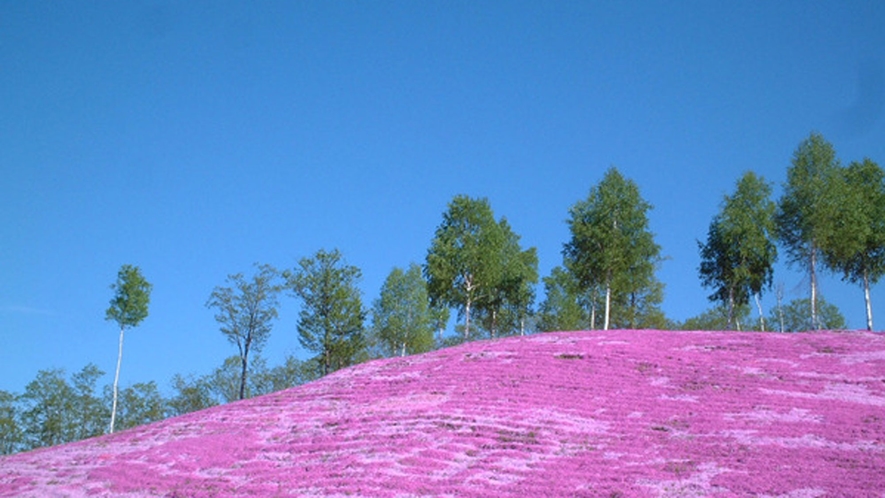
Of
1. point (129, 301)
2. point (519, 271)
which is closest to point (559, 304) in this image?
point (519, 271)

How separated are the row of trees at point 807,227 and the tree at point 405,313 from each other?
914 inches

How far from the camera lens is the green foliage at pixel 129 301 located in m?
47.2

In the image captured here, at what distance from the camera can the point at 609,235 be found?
1986 inches

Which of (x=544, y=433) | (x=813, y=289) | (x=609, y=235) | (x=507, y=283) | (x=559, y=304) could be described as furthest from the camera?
(x=559, y=304)

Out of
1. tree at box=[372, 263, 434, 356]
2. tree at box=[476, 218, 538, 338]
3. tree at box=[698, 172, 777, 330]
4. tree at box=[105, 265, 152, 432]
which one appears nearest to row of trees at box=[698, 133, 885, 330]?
tree at box=[698, 172, 777, 330]

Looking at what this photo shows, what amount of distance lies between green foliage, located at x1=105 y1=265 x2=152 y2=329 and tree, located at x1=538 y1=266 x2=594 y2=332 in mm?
38009

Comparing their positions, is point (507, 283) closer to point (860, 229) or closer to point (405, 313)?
point (405, 313)

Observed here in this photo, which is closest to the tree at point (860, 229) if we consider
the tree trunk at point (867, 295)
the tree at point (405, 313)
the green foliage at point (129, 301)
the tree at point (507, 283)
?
the tree trunk at point (867, 295)

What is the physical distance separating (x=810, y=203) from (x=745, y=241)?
5.08 m

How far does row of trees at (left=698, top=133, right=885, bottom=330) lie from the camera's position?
45406 mm

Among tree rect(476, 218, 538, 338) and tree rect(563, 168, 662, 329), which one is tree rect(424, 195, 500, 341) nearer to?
tree rect(476, 218, 538, 338)

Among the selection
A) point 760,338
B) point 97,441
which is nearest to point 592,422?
point 760,338

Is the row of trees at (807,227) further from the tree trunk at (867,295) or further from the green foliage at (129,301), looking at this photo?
the green foliage at (129,301)

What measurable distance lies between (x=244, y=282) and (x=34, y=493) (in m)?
31.7
